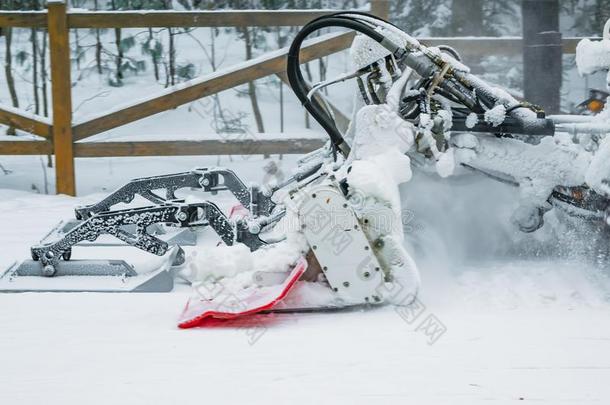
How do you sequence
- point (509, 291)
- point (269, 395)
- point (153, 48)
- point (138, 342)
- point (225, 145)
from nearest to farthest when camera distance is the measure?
point (269, 395) < point (138, 342) < point (509, 291) < point (225, 145) < point (153, 48)

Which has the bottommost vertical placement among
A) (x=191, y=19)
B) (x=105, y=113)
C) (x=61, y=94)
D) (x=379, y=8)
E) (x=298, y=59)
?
(x=105, y=113)

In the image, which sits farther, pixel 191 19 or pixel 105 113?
pixel 191 19

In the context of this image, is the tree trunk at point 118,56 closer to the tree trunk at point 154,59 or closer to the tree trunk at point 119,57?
the tree trunk at point 119,57

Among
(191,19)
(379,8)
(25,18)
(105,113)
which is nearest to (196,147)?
(105,113)

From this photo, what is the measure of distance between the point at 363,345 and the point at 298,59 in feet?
6.50

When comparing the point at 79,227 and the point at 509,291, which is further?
the point at 79,227

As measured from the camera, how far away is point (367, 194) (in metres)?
4.22

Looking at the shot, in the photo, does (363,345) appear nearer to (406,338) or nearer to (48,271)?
(406,338)

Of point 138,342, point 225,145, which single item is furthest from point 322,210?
point 225,145

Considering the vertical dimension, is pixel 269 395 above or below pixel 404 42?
below

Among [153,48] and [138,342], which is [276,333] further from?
[153,48]

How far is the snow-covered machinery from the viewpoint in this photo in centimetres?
416

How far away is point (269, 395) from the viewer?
316 cm

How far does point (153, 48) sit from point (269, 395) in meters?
9.31
